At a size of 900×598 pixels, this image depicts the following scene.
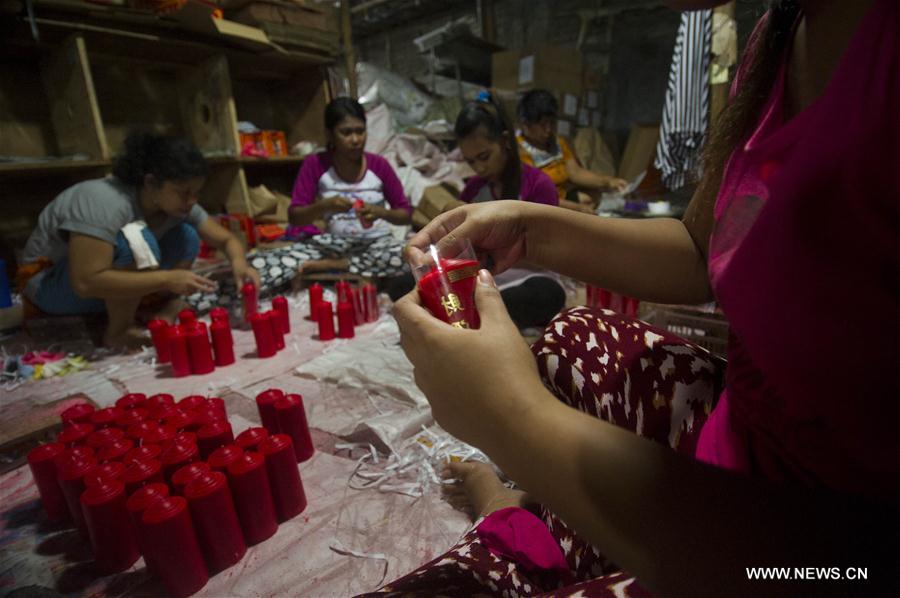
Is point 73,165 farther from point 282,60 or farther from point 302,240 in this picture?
point 282,60

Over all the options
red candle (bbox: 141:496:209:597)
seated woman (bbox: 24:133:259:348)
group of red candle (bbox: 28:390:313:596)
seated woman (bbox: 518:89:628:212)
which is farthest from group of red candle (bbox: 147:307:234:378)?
seated woman (bbox: 518:89:628:212)

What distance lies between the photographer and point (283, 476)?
3.20 ft

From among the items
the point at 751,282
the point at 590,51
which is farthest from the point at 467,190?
the point at 590,51

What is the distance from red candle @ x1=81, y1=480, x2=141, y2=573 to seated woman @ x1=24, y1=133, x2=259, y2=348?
3.78 ft

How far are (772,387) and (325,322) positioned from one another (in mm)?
1753

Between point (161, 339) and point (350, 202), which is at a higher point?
point (350, 202)

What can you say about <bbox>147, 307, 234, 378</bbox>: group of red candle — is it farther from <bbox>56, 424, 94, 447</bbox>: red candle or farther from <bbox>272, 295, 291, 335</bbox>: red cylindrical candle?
<bbox>56, 424, 94, 447</bbox>: red candle

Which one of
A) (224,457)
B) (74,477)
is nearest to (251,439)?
(224,457)

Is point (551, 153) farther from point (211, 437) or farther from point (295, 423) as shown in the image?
point (211, 437)

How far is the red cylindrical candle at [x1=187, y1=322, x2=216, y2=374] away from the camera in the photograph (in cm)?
165

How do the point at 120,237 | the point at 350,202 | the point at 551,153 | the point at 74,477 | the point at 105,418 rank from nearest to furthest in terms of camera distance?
the point at 74,477 → the point at 105,418 → the point at 120,237 → the point at 350,202 → the point at 551,153

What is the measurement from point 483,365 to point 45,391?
1846 mm

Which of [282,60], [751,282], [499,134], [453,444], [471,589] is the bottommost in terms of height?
[453,444]

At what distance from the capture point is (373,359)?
169 cm
